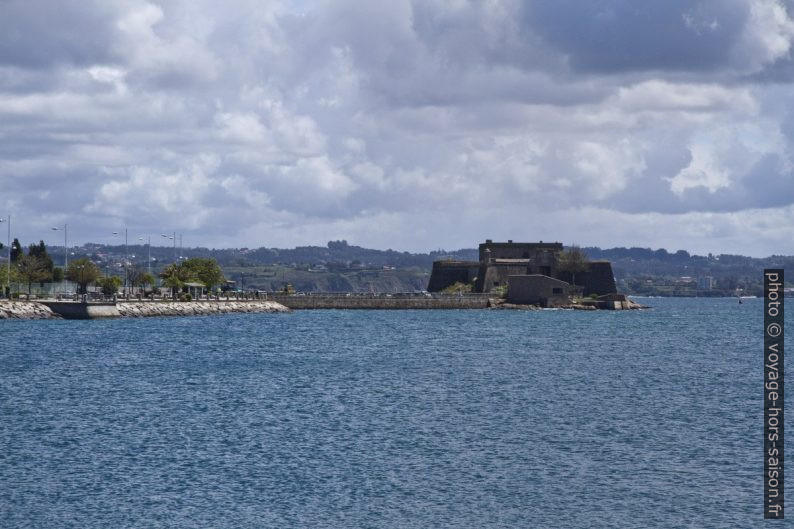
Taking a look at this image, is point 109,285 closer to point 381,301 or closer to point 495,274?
point 381,301

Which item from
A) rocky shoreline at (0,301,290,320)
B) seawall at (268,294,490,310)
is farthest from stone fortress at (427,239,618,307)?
rocky shoreline at (0,301,290,320)

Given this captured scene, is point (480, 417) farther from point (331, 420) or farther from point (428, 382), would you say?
point (428, 382)

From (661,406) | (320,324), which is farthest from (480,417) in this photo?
(320,324)

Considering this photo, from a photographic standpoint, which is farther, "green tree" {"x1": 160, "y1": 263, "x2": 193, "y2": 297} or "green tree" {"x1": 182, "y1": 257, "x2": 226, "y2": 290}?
"green tree" {"x1": 182, "y1": 257, "x2": 226, "y2": 290}

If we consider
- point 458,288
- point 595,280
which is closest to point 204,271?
point 458,288

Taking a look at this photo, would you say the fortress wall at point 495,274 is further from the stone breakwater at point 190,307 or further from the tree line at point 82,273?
the tree line at point 82,273

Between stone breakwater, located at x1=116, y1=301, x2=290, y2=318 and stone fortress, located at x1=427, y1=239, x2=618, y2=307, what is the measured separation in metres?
33.3

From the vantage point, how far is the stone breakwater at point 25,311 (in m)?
111

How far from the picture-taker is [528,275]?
16212 cm

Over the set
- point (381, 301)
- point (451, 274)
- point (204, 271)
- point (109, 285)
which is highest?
point (451, 274)

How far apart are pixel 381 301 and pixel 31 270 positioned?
54.8 meters

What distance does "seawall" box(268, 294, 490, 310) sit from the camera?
16500cm

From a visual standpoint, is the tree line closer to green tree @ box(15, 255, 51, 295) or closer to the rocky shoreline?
green tree @ box(15, 255, 51, 295)

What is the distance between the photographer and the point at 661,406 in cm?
4731
